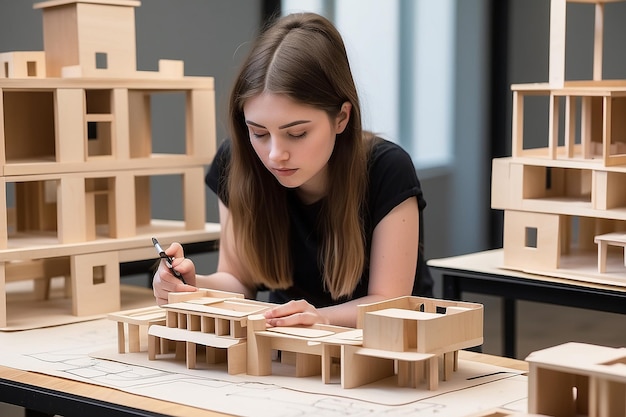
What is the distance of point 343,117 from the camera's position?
75.0 inches

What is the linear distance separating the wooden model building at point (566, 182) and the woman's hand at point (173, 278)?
816mm

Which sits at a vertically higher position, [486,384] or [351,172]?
[351,172]

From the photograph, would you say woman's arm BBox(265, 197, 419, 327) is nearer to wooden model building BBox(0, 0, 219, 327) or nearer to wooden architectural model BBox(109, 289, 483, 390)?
wooden architectural model BBox(109, 289, 483, 390)

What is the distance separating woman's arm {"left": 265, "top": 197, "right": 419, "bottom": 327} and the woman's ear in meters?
0.20

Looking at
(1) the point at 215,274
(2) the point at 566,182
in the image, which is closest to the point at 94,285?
(1) the point at 215,274

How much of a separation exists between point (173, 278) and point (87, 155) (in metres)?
0.52

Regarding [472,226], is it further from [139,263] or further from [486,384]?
[486,384]

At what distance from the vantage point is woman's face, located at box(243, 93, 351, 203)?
5.67 feet

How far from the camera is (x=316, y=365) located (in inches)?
61.5

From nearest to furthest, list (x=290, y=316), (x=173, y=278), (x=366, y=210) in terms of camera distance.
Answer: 1. (x=290, y=316)
2. (x=173, y=278)
3. (x=366, y=210)

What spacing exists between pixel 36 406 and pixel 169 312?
26 centimetres

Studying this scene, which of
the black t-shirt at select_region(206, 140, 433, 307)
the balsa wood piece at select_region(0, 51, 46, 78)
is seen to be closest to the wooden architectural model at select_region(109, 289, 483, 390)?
the black t-shirt at select_region(206, 140, 433, 307)

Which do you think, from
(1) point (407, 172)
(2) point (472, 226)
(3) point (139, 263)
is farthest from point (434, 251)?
(1) point (407, 172)

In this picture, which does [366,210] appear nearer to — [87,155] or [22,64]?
[87,155]
